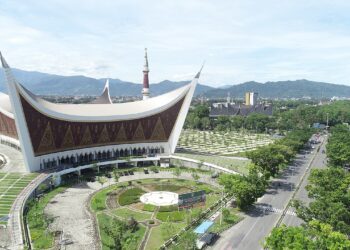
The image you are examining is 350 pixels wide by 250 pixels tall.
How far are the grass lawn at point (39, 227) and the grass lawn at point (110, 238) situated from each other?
4554 millimetres

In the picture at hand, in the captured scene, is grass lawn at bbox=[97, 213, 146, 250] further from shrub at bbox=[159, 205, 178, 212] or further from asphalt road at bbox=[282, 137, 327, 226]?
asphalt road at bbox=[282, 137, 327, 226]

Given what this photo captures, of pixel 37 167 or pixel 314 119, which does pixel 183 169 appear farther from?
pixel 314 119

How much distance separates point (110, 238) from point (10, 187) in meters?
17.8

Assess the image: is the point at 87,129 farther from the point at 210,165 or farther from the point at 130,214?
the point at 130,214

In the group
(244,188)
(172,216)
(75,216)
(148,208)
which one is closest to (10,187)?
(75,216)

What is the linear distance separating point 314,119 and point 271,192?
83.2 m

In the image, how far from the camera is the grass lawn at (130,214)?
3658cm

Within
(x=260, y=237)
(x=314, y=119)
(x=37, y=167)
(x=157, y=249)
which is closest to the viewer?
(x=157, y=249)

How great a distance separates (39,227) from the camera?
107ft

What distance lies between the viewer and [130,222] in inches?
1331

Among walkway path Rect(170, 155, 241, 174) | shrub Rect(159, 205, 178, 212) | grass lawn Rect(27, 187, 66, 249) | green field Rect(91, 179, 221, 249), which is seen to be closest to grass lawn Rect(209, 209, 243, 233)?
green field Rect(91, 179, 221, 249)

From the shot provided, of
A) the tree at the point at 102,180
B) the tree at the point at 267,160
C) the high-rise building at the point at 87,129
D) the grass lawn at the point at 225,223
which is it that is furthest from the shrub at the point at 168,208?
the high-rise building at the point at 87,129

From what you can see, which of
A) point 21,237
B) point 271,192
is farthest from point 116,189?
point 271,192

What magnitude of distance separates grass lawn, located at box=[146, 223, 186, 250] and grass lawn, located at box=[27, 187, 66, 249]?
8.74m
